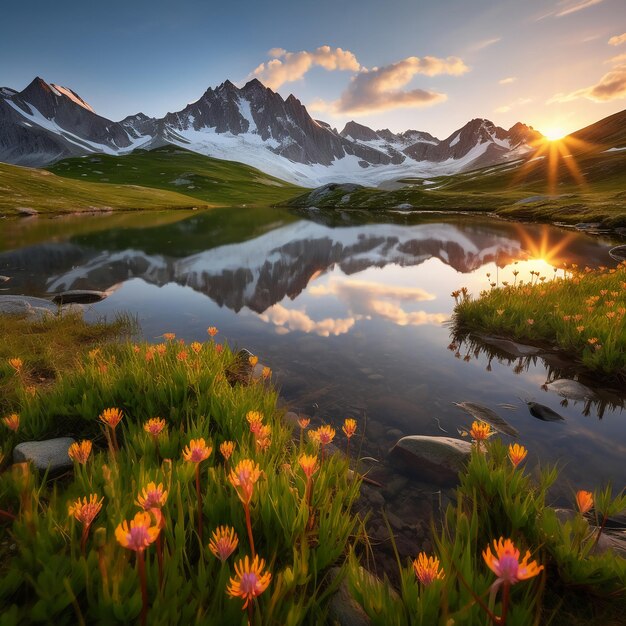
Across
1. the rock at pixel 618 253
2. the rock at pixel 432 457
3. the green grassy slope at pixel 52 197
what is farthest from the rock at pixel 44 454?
the green grassy slope at pixel 52 197

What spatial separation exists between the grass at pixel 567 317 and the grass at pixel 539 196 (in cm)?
4216

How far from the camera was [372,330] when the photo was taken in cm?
1134

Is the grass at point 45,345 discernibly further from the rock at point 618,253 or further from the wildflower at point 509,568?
the rock at point 618,253

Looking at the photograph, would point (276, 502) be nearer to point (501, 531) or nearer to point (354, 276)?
point (501, 531)

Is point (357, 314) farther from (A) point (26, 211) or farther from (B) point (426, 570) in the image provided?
(A) point (26, 211)

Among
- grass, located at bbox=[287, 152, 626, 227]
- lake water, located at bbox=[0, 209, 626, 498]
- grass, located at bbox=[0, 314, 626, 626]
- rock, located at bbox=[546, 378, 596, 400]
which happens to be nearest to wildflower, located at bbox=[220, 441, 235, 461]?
grass, located at bbox=[0, 314, 626, 626]

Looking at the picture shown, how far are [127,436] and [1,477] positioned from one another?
1066mm

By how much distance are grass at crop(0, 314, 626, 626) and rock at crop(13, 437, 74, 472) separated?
0.54ft

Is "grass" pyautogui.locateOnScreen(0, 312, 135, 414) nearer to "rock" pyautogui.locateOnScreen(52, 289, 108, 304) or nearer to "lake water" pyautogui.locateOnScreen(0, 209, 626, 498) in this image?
"lake water" pyautogui.locateOnScreen(0, 209, 626, 498)

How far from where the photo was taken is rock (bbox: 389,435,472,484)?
15.8 ft

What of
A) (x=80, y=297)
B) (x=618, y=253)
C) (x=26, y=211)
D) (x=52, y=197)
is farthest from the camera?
(x=52, y=197)

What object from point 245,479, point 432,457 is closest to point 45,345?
point 432,457

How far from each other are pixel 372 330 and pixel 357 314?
70.8 inches

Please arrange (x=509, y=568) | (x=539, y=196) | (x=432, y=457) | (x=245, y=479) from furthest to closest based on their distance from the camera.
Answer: (x=539, y=196)
(x=432, y=457)
(x=245, y=479)
(x=509, y=568)
